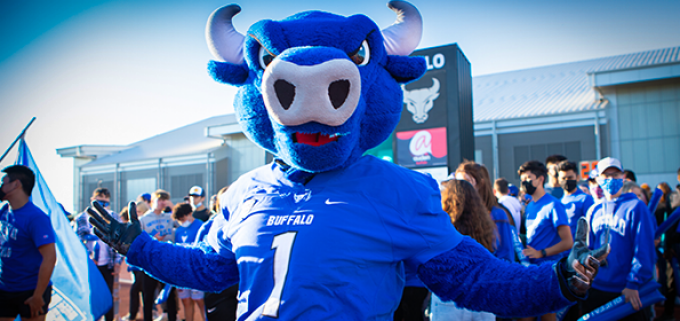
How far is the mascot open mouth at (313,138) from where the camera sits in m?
1.54

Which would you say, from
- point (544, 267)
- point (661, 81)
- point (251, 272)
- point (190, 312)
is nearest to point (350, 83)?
point (251, 272)

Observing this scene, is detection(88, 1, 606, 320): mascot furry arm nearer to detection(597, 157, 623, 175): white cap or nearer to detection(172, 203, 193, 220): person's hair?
detection(597, 157, 623, 175): white cap

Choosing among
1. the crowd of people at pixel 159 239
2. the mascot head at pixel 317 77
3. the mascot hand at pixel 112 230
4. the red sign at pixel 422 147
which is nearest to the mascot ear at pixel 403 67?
the mascot head at pixel 317 77

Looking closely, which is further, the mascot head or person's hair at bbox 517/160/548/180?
person's hair at bbox 517/160/548/180

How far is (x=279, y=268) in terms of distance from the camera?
148cm

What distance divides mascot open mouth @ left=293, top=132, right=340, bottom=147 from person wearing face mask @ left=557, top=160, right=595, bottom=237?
4.49 metres

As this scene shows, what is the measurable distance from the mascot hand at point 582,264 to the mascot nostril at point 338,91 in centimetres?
84

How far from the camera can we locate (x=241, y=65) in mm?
1747

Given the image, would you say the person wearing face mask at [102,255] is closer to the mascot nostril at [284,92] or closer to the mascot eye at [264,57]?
the mascot eye at [264,57]

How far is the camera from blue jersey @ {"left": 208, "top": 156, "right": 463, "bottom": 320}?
1.44 meters

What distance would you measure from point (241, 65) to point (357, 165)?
1.97 feet

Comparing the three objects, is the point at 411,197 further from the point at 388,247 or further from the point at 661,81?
the point at 661,81

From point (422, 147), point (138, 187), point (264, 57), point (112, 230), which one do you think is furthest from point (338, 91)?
point (138, 187)

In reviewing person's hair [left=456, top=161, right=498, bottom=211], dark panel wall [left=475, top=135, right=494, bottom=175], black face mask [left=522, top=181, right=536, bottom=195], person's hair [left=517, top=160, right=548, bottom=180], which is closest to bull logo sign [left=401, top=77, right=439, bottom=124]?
person's hair [left=517, top=160, right=548, bottom=180]
